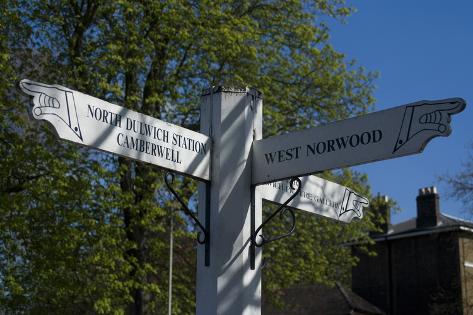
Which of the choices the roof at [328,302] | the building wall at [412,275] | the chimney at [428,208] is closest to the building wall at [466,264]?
the building wall at [412,275]

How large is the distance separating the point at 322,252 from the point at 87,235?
8.57 m

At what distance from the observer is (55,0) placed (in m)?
18.0

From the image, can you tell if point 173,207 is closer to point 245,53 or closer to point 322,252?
point 245,53

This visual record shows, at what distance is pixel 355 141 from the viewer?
15.0ft

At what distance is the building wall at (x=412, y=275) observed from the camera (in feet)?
128

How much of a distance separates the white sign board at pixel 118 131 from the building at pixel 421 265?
33.4 m

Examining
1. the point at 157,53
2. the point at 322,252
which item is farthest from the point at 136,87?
the point at 322,252

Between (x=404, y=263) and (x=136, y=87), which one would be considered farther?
(x=404, y=263)

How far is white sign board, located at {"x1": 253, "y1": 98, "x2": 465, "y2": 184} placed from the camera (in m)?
4.28

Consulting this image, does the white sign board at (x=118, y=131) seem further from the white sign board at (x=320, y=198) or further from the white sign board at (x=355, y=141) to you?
the white sign board at (x=320, y=198)

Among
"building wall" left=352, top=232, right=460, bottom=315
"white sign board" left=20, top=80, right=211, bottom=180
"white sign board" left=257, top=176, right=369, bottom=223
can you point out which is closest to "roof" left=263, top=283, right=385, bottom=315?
"building wall" left=352, top=232, right=460, bottom=315

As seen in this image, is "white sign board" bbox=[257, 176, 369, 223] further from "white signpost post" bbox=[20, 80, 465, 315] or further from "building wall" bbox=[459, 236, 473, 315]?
"building wall" bbox=[459, 236, 473, 315]

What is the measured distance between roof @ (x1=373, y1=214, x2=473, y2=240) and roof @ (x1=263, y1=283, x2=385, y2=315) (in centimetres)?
365

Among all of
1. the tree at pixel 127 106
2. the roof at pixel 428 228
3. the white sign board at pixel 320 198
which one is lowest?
the white sign board at pixel 320 198
